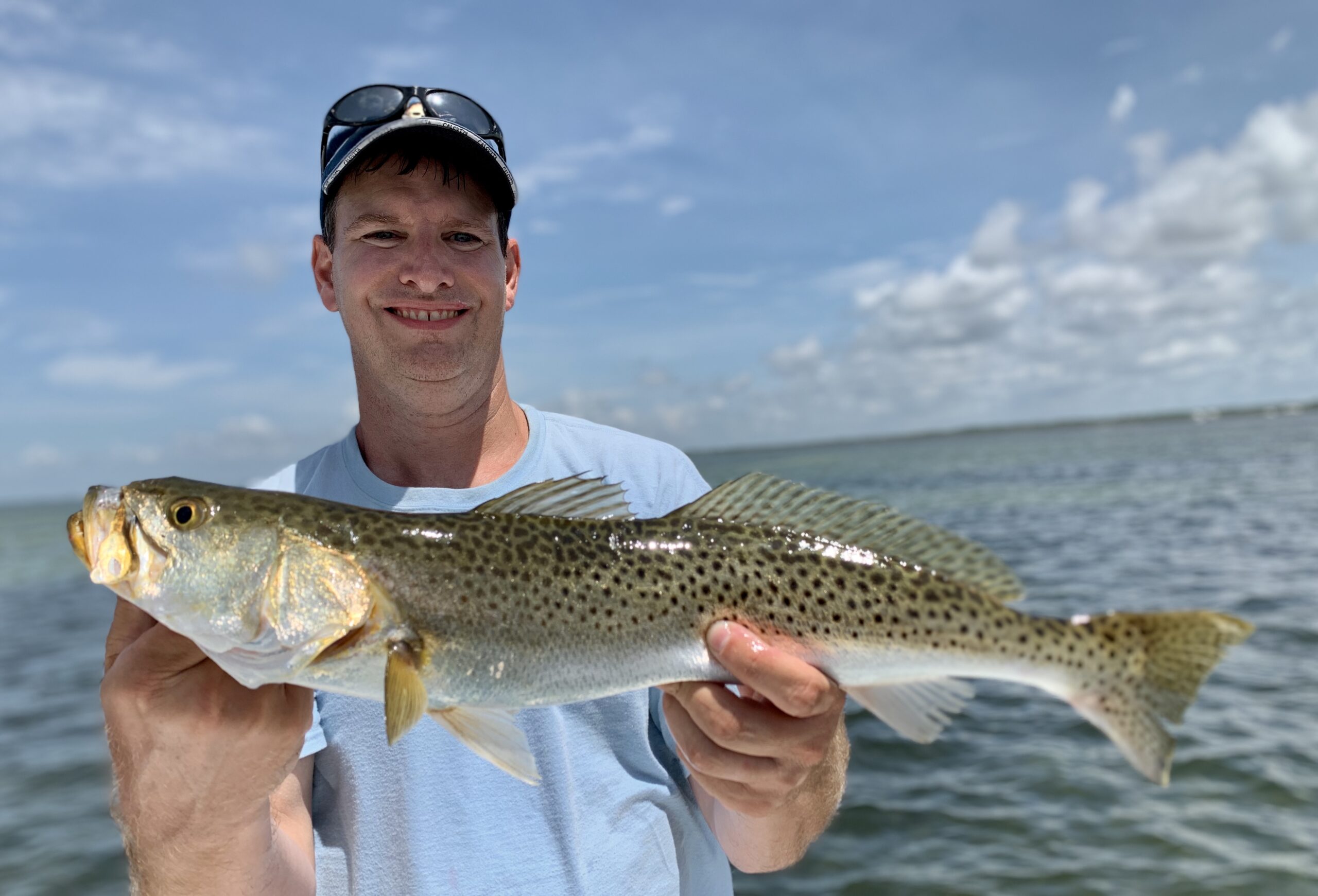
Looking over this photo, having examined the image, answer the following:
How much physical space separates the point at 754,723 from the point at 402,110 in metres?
3.22

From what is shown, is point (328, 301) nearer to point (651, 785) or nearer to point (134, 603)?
point (134, 603)

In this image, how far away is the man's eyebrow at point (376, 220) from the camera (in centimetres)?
386

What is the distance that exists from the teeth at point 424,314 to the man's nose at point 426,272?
0.10m

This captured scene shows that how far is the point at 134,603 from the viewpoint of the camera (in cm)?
266

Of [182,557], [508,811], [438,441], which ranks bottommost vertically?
[508,811]

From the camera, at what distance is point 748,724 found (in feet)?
9.62

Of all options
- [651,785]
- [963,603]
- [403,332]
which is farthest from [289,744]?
[963,603]

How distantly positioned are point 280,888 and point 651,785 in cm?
144

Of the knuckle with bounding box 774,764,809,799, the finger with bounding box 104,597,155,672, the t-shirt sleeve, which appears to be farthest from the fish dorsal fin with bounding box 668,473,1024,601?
the finger with bounding box 104,597,155,672

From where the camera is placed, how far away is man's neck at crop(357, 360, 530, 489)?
3904 millimetres

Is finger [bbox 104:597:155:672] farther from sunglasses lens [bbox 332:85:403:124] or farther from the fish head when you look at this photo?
sunglasses lens [bbox 332:85:403:124]

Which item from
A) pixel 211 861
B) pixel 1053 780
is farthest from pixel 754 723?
pixel 1053 780

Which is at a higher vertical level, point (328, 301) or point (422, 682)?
point (328, 301)

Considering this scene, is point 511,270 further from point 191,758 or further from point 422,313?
point 191,758
